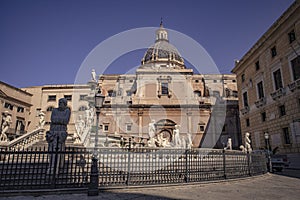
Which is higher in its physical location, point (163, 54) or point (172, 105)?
point (163, 54)

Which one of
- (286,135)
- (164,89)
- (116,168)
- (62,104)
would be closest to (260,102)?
(286,135)

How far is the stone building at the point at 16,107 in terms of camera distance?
31.0 meters

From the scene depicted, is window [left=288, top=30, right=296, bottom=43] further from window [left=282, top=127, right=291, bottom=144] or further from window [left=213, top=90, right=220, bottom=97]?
window [left=213, top=90, right=220, bottom=97]

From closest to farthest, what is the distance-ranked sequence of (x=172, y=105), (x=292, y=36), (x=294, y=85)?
(x=294, y=85) → (x=292, y=36) → (x=172, y=105)

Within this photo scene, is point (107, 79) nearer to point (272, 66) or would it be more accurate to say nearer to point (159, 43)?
point (159, 43)

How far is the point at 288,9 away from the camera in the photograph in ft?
57.6

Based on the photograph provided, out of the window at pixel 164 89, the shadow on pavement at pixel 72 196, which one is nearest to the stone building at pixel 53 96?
the window at pixel 164 89

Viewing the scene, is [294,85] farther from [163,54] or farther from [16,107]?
[16,107]

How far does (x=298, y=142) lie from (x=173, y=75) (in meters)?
22.0

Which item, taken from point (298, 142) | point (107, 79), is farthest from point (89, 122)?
point (107, 79)

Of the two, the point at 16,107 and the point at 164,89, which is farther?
the point at 164,89

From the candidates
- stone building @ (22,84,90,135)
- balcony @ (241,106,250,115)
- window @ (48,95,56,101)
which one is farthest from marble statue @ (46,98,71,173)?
window @ (48,95,56,101)

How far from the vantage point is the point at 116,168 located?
681 centimetres

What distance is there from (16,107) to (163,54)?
27.1 m
